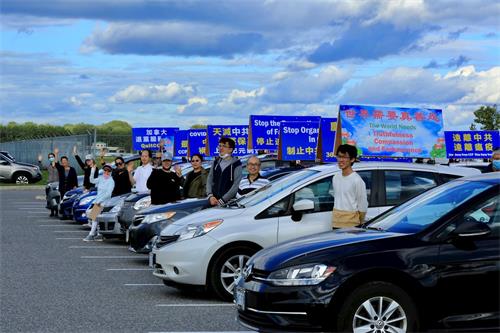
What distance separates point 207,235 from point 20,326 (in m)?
2.43

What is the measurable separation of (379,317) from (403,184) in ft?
15.1

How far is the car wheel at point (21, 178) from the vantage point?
48.9 m

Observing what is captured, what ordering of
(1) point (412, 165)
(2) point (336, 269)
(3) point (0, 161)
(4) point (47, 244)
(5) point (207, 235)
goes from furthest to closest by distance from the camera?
1. (3) point (0, 161)
2. (4) point (47, 244)
3. (1) point (412, 165)
4. (5) point (207, 235)
5. (2) point (336, 269)

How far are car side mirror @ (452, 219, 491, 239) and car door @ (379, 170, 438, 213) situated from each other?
4234mm

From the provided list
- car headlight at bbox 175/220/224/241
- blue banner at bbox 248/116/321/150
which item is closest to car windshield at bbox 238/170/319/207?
car headlight at bbox 175/220/224/241

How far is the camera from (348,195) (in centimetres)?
1025

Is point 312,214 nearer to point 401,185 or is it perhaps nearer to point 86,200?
point 401,185

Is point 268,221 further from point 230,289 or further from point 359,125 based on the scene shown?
point 359,125

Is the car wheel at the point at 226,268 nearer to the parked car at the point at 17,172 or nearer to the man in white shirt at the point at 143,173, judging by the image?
the man in white shirt at the point at 143,173

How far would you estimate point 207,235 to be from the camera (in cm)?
1055

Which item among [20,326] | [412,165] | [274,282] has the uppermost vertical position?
[412,165]

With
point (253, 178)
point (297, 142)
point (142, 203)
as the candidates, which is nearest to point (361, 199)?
point (253, 178)

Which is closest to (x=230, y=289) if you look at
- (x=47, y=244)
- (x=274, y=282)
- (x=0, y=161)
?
(x=274, y=282)

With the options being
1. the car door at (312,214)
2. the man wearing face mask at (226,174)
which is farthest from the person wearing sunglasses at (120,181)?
the car door at (312,214)
